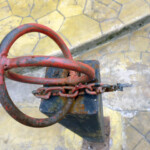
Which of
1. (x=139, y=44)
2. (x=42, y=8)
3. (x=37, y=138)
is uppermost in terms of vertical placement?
(x=42, y=8)

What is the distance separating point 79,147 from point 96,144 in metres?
0.17

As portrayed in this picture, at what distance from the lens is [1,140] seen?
186 cm

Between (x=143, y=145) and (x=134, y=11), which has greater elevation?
(x=134, y=11)

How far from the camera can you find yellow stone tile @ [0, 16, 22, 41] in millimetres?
2513

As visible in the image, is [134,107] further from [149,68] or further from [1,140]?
[1,140]

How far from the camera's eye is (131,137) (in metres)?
1.71

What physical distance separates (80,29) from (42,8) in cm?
73

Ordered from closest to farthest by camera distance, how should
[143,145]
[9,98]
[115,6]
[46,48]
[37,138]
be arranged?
[9,98], [143,145], [37,138], [46,48], [115,6]

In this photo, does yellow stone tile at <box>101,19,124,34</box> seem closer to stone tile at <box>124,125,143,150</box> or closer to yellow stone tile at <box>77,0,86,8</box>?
yellow stone tile at <box>77,0,86,8</box>

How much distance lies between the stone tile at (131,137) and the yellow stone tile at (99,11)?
4.66 ft

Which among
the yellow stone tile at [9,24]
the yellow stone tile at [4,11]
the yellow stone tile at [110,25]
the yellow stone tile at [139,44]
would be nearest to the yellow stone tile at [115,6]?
the yellow stone tile at [110,25]

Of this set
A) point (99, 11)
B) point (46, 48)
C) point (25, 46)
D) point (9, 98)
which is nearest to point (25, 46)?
point (25, 46)

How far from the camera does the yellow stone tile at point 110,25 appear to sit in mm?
2211

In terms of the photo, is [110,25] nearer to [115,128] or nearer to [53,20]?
[53,20]
